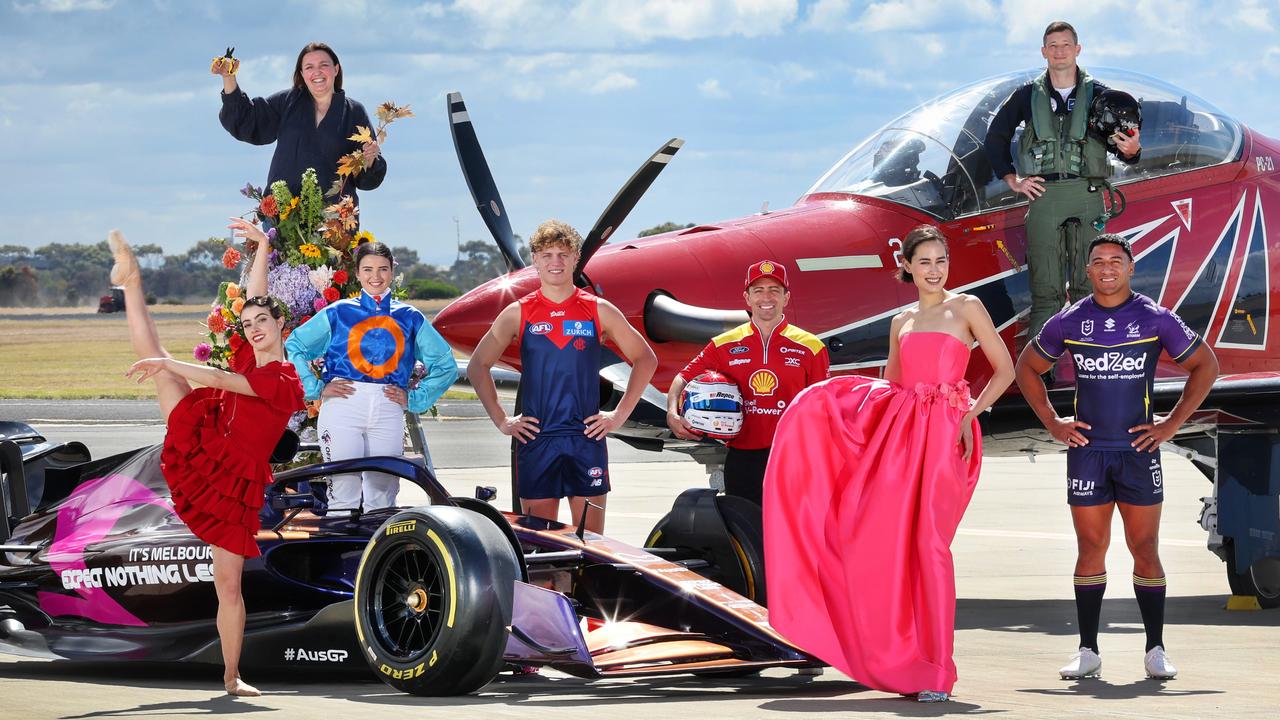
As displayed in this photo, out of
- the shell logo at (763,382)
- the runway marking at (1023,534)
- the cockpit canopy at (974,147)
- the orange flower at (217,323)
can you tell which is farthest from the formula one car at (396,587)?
the runway marking at (1023,534)

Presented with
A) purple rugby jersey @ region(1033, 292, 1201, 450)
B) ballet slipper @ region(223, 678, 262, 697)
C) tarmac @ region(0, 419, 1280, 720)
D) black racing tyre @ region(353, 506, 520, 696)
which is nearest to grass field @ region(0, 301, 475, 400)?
tarmac @ region(0, 419, 1280, 720)

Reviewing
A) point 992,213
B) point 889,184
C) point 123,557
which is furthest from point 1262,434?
point 123,557

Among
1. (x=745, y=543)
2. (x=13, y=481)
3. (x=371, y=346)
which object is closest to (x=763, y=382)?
(x=745, y=543)

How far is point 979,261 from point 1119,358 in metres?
3.08

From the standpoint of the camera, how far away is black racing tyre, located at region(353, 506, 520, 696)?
5766mm

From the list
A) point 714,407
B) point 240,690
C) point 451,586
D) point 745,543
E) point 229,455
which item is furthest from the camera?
point 714,407

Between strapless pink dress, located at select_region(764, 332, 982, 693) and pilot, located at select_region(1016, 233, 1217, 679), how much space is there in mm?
675

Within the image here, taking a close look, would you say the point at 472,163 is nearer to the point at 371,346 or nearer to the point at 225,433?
the point at 371,346

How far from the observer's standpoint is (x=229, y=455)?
6.37 m

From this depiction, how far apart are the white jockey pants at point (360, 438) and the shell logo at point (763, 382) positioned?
67.4 inches

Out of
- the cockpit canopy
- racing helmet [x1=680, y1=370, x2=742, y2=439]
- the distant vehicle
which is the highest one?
the cockpit canopy

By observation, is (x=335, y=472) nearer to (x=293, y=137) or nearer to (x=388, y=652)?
(x=388, y=652)

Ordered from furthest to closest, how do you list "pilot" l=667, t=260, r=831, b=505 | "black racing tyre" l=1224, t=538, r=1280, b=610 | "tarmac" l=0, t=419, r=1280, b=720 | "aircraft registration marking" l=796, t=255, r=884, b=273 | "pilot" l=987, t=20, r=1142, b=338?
"aircraft registration marking" l=796, t=255, r=884, b=273 → "black racing tyre" l=1224, t=538, r=1280, b=610 → "pilot" l=987, t=20, r=1142, b=338 → "pilot" l=667, t=260, r=831, b=505 → "tarmac" l=0, t=419, r=1280, b=720

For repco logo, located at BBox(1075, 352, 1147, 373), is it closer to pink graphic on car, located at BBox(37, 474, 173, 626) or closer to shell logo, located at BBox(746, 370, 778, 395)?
shell logo, located at BBox(746, 370, 778, 395)
